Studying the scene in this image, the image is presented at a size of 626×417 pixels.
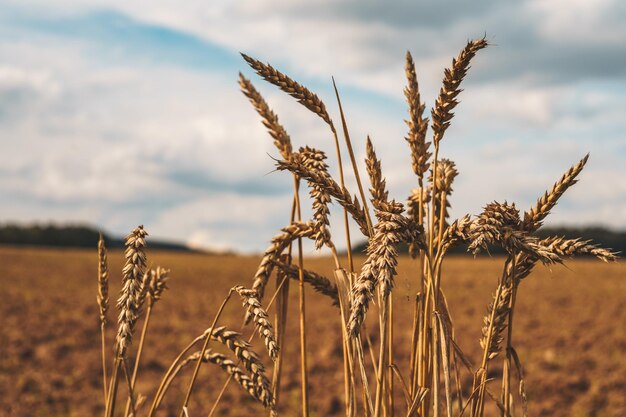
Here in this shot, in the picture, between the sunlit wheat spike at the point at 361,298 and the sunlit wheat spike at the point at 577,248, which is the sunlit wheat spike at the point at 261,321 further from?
the sunlit wheat spike at the point at 577,248

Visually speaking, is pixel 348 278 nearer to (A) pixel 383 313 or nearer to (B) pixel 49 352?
(A) pixel 383 313

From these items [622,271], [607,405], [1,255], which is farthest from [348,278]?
[1,255]

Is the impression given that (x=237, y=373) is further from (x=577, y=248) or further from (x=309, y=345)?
(x=309, y=345)

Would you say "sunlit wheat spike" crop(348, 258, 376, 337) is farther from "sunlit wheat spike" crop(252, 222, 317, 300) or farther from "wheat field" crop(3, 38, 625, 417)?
"sunlit wheat spike" crop(252, 222, 317, 300)

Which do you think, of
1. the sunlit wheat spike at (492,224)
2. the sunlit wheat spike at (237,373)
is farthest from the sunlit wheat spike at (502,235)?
the sunlit wheat spike at (237,373)

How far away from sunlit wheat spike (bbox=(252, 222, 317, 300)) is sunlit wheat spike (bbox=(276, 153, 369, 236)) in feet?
0.85

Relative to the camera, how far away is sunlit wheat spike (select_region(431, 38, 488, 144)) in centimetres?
207

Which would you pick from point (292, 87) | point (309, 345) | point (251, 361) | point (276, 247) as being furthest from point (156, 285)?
point (309, 345)

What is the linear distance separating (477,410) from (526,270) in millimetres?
443

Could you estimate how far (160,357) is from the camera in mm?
11508

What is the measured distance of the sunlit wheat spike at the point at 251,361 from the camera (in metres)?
2.07

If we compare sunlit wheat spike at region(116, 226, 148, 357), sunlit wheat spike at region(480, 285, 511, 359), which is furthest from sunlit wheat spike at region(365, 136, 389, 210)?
sunlit wheat spike at region(116, 226, 148, 357)

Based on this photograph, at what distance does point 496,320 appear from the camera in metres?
2.25

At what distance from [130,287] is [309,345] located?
9.73 m
